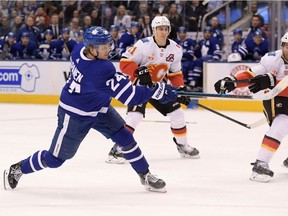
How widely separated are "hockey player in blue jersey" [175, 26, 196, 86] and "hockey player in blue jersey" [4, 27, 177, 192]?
700 centimetres

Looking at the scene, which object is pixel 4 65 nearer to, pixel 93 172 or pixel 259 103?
pixel 259 103

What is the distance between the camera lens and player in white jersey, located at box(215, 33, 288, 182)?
5.29 meters

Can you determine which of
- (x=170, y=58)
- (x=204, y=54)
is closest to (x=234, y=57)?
(x=204, y=54)

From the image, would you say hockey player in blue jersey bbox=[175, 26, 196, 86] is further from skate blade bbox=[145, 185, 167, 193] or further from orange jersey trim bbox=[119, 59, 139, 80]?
skate blade bbox=[145, 185, 167, 193]

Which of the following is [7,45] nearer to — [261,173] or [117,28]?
[117,28]

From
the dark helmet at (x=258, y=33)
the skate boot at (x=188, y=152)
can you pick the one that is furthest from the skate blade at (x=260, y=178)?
the dark helmet at (x=258, y=33)

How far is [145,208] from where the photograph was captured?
4391 mm

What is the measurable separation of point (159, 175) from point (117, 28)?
706 centimetres

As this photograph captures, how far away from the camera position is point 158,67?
6434 millimetres

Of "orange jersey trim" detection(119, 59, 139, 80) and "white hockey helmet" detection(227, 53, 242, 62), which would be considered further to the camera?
"white hockey helmet" detection(227, 53, 242, 62)

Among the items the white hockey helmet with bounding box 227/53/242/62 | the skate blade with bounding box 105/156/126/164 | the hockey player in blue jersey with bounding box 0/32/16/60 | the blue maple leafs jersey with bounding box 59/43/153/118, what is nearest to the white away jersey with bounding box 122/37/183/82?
the skate blade with bounding box 105/156/126/164

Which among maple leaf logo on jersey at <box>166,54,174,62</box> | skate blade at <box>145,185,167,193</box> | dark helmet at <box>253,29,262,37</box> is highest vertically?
maple leaf logo on jersey at <box>166,54,174,62</box>

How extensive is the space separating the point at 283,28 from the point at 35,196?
736 cm

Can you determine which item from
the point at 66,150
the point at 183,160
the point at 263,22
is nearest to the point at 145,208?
the point at 66,150
